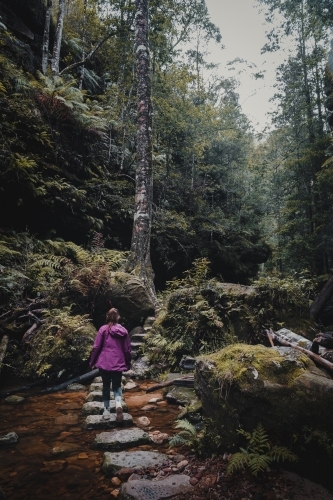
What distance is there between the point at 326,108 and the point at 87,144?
17.6 meters

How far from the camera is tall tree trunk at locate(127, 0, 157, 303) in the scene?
10.9m

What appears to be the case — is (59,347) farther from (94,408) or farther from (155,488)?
(155,488)

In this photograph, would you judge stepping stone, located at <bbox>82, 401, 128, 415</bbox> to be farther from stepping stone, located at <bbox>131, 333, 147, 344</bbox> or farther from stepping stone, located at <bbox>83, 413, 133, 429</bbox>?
stepping stone, located at <bbox>131, 333, 147, 344</bbox>

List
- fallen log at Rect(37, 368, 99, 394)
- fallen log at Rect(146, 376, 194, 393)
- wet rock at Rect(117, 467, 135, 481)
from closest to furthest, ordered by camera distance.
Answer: wet rock at Rect(117, 467, 135, 481)
fallen log at Rect(146, 376, 194, 393)
fallen log at Rect(37, 368, 99, 394)

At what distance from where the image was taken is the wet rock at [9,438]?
12.6 ft

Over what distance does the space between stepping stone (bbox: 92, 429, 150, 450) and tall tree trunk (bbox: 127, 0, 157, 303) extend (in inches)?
263

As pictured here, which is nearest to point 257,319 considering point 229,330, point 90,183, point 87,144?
point 229,330

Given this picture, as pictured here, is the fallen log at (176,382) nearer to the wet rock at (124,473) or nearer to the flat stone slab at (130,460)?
the flat stone slab at (130,460)

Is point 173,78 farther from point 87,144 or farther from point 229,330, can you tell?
point 229,330

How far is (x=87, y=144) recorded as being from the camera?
547 inches

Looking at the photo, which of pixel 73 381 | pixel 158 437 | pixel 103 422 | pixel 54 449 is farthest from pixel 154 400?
pixel 54 449

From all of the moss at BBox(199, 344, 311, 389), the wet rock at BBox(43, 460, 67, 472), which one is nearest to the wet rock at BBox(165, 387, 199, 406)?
the moss at BBox(199, 344, 311, 389)

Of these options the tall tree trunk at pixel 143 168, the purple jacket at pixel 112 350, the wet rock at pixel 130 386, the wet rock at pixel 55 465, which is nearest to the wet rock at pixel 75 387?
the wet rock at pixel 130 386

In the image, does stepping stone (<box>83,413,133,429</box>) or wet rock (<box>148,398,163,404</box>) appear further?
wet rock (<box>148,398,163,404</box>)
